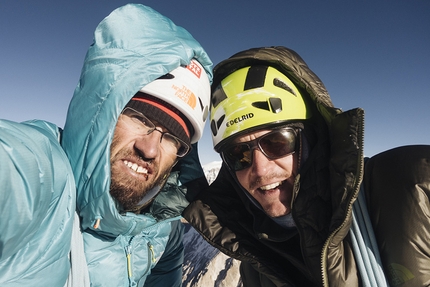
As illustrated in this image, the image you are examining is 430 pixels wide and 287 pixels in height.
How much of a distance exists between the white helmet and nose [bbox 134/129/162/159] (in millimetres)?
393

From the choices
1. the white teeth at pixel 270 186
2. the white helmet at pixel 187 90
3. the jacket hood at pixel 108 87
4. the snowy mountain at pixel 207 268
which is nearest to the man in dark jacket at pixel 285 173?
the white teeth at pixel 270 186

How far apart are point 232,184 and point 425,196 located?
1.80 meters

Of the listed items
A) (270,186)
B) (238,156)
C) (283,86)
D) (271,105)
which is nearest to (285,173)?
(270,186)

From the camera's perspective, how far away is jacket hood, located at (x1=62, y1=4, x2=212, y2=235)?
1735 millimetres

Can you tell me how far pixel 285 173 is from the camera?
2193 mm

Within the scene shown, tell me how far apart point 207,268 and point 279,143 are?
29.2ft

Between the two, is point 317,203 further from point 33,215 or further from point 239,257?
point 33,215

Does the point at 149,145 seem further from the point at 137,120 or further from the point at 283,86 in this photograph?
the point at 283,86

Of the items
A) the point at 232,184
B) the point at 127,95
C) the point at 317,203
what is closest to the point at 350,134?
the point at 317,203

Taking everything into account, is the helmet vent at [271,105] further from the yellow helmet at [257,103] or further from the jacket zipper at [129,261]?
the jacket zipper at [129,261]

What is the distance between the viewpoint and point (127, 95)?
1.90m

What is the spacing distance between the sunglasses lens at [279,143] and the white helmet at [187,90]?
78 cm

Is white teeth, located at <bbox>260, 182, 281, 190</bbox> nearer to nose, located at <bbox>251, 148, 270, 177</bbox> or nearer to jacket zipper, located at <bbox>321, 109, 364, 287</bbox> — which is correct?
nose, located at <bbox>251, 148, 270, 177</bbox>

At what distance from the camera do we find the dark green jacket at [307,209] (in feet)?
5.52
